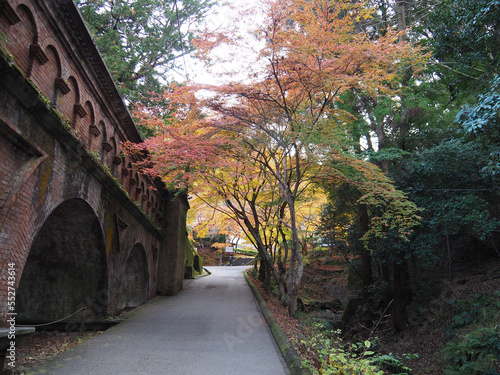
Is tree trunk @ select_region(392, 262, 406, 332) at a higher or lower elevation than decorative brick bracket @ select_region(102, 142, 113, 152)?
lower

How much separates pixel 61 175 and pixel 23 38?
84.3 inches

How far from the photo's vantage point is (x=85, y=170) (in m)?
7.12

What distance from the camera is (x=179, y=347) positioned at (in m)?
6.51

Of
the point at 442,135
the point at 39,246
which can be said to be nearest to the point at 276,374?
the point at 39,246

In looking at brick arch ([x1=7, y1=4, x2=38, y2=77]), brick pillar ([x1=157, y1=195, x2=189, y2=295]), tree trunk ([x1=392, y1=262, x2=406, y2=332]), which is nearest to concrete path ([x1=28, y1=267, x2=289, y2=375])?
brick pillar ([x1=157, y1=195, x2=189, y2=295])

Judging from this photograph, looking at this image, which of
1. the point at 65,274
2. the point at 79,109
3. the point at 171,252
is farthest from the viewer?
the point at 171,252

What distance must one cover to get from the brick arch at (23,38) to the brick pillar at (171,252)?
10.4 m

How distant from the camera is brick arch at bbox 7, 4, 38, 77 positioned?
187 inches

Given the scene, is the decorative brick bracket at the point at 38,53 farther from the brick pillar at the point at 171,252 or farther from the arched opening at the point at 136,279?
the brick pillar at the point at 171,252

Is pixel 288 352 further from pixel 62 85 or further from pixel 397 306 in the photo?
pixel 397 306

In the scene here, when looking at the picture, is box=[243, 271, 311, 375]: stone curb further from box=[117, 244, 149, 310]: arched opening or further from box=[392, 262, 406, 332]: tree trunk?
box=[117, 244, 149, 310]: arched opening

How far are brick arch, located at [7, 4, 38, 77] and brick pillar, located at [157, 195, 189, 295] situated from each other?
10.4 meters

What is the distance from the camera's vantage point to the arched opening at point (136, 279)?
11898 mm

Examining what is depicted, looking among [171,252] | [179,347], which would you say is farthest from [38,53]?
[171,252]
